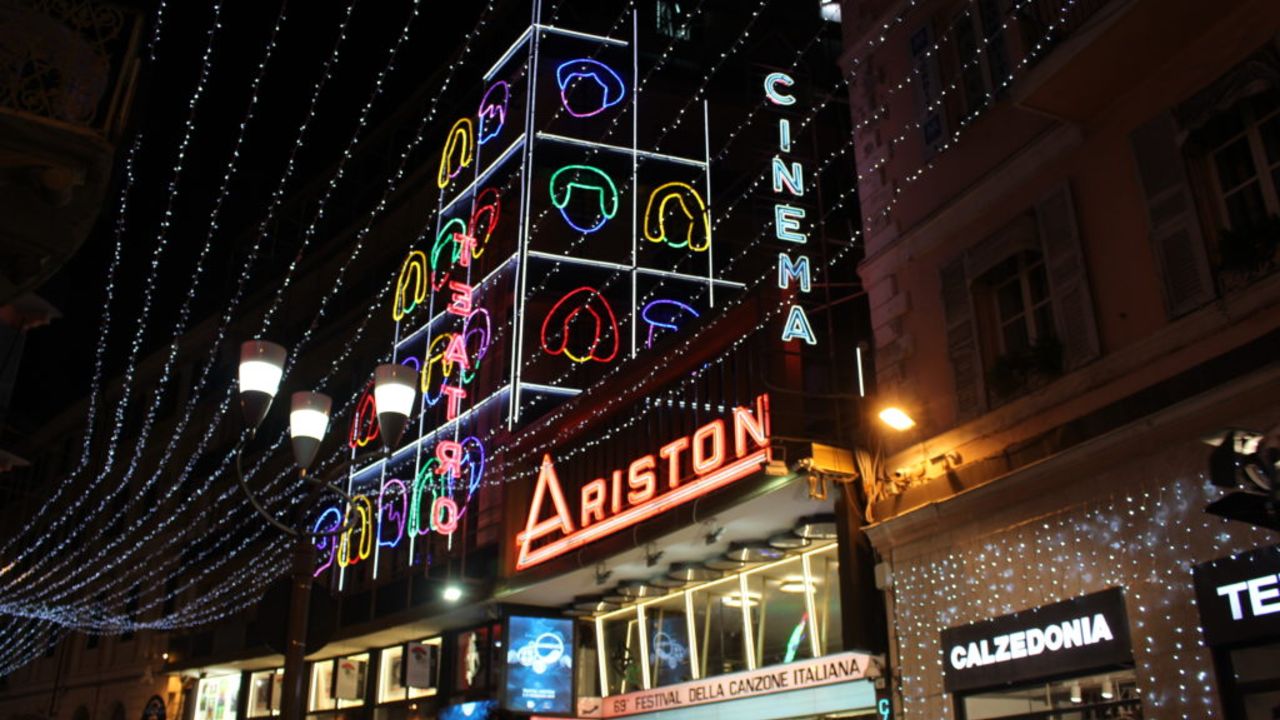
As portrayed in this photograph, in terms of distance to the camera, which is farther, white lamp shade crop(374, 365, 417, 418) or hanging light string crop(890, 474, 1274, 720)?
white lamp shade crop(374, 365, 417, 418)

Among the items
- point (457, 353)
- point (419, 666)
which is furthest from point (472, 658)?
point (457, 353)

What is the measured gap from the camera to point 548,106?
22.9 m

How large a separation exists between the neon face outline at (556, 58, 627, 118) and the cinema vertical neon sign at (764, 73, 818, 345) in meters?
4.15

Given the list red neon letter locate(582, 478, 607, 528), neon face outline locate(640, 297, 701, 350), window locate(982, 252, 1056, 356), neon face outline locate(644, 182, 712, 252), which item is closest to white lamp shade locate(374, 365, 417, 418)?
window locate(982, 252, 1056, 356)

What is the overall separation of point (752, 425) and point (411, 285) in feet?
45.8

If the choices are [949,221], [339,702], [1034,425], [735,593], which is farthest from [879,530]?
[339,702]

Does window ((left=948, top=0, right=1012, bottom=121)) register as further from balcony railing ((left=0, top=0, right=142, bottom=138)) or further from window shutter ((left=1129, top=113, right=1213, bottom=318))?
balcony railing ((left=0, top=0, right=142, bottom=138))

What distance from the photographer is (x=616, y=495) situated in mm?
15133

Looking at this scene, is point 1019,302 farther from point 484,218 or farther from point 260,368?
point 484,218

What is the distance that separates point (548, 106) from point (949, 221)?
13440 mm

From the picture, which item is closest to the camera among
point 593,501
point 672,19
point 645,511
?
point 645,511

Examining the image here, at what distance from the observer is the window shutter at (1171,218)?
8375mm

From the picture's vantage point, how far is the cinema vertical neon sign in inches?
524

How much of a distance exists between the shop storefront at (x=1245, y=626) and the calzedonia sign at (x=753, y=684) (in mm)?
3972
